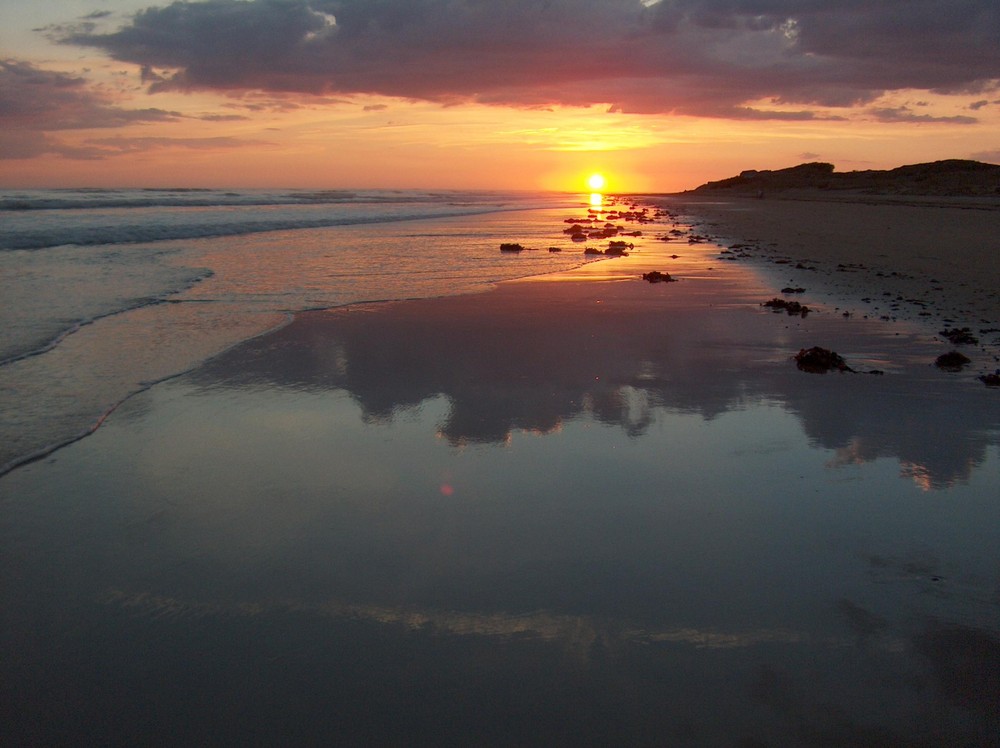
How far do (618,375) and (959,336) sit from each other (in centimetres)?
472

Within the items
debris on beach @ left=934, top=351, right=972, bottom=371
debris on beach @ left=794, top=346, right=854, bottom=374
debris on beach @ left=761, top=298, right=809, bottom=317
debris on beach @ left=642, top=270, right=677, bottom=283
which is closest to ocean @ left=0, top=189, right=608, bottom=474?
debris on beach @ left=642, top=270, right=677, bottom=283

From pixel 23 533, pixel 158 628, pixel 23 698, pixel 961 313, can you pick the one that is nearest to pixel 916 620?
pixel 158 628

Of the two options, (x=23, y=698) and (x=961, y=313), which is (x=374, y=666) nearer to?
(x=23, y=698)

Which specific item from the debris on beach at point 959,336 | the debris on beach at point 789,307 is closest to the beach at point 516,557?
the debris on beach at point 959,336

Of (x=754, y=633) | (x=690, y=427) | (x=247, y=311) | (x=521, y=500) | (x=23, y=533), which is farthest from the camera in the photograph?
(x=247, y=311)

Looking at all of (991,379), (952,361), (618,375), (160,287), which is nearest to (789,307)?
(952,361)

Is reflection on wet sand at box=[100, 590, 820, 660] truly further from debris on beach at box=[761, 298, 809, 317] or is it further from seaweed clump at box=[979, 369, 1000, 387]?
debris on beach at box=[761, 298, 809, 317]

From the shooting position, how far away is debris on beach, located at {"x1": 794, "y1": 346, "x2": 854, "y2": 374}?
7824 mm

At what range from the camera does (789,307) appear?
11.4 metres

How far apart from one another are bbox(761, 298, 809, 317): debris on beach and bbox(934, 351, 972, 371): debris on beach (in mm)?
3298

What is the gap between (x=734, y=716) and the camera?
287cm

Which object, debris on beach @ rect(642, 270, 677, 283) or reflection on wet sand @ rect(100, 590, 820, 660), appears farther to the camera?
debris on beach @ rect(642, 270, 677, 283)

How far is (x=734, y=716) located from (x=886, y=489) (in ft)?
8.59

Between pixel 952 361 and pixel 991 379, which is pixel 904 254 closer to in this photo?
pixel 952 361
